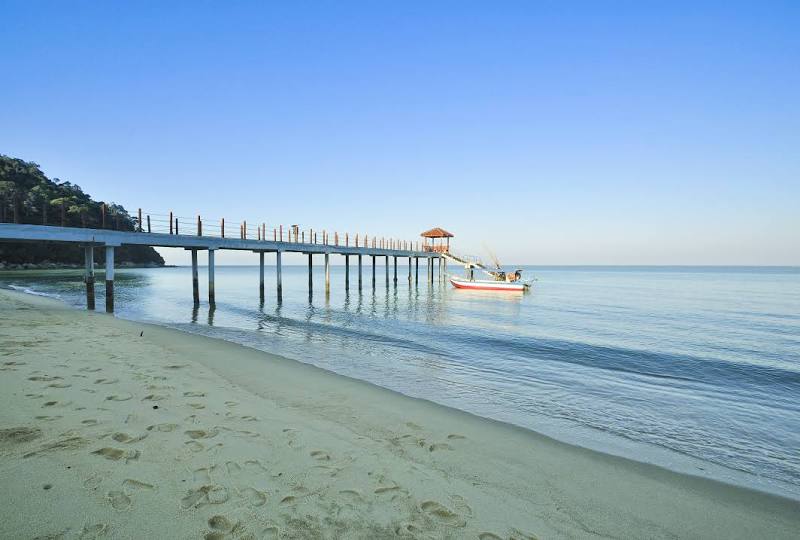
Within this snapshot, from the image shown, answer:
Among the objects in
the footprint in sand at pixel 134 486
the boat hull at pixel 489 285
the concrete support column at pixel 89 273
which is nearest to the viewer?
the footprint in sand at pixel 134 486

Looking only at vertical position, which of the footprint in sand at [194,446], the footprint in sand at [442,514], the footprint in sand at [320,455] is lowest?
the footprint in sand at [442,514]

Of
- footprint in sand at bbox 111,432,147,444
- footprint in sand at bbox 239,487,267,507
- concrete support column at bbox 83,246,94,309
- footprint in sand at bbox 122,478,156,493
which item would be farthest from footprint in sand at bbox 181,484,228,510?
concrete support column at bbox 83,246,94,309

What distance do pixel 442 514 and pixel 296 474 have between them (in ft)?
4.66

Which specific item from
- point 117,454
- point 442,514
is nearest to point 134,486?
point 117,454

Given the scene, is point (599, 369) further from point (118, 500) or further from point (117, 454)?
point (118, 500)

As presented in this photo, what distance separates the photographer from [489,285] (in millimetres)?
45719

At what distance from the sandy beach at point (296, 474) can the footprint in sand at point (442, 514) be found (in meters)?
0.02

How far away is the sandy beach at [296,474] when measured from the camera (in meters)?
3.06

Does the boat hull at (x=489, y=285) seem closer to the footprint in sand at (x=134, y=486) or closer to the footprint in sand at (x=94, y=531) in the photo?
the footprint in sand at (x=134, y=486)

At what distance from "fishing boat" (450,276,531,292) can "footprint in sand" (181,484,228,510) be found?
1693 inches

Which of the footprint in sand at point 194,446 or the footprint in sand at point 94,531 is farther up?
the footprint in sand at point 94,531

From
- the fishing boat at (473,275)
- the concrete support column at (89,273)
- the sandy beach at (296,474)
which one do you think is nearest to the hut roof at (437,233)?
the fishing boat at (473,275)

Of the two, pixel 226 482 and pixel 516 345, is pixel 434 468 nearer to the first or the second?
pixel 226 482

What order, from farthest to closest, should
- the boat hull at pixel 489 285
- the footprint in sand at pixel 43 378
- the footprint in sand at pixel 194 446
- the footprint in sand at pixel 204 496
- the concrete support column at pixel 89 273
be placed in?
the boat hull at pixel 489 285
the concrete support column at pixel 89 273
the footprint in sand at pixel 43 378
the footprint in sand at pixel 194 446
the footprint in sand at pixel 204 496
